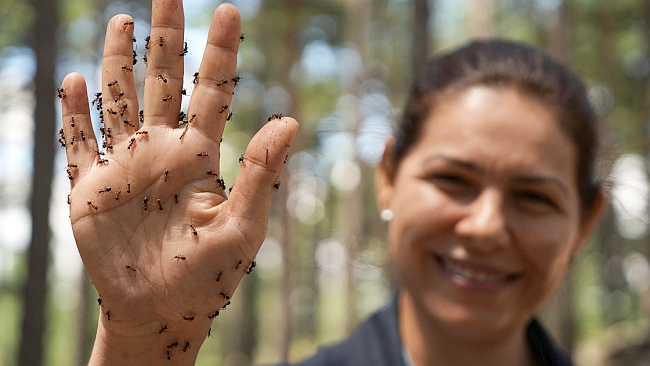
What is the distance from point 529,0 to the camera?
18.8 m

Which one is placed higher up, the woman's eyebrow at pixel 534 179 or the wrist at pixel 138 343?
the woman's eyebrow at pixel 534 179

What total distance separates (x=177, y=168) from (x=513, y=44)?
1.75 metres

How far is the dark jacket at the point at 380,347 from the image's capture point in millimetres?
2627

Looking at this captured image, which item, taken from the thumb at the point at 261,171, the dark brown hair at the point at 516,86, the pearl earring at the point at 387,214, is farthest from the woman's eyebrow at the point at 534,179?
the thumb at the point at 261,171

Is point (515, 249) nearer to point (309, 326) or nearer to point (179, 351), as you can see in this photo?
point (179, 351)

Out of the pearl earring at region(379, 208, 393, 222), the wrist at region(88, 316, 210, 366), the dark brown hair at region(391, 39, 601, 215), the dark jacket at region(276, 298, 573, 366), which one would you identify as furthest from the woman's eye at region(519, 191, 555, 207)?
the wrist at region(88, 316, 210, 366)

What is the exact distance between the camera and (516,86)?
2.52 meters

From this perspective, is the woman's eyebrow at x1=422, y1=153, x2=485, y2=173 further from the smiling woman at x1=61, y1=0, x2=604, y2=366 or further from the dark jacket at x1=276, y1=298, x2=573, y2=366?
the dark jacket at x1=276, y1=298, x2=573, y2=366

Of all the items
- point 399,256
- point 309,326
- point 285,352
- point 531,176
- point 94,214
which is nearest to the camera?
point 94,214

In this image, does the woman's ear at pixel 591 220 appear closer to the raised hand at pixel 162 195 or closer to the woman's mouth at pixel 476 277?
the woman's mouth at pixel 476 277

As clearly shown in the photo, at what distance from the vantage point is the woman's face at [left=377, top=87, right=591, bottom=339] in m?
2.32

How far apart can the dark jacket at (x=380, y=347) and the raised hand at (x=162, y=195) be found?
1027 millimetres

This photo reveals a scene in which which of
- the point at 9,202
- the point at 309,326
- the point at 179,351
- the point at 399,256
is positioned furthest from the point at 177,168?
the point at 309,326

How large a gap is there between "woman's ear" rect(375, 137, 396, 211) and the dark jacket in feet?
1.63
